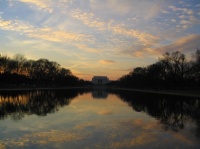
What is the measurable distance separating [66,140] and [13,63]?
96300 millimetres

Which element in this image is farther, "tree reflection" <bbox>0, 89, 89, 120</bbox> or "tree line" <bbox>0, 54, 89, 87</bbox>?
"tree line" <bbox>0, 54, 89, 87</bbox>

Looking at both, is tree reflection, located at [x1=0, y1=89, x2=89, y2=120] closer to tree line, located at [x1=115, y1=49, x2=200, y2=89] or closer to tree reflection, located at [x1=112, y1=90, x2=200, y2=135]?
tree reflection, located at [x1=112, y1=90, x2=200, y2=135]

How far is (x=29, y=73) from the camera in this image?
125m

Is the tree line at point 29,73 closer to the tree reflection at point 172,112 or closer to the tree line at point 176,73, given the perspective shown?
the tree line at point 176,73

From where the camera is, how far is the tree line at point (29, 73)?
98.3 metres

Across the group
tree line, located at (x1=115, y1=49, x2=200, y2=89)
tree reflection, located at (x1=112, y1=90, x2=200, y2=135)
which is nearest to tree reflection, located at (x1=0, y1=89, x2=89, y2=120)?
tree reflection, located at (x1=112, y1=90, x2=200, y2=135)

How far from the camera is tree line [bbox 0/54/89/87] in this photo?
323 feet

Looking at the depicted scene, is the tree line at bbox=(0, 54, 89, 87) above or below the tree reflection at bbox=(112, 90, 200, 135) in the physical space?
above

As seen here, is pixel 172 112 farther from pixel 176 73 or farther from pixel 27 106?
pixel 176 73

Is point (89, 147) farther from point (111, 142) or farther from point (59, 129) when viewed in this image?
point (59, 129)

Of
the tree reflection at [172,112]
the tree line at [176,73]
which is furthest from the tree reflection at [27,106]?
the tree line at [176,73]

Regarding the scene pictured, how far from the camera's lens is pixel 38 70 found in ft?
425

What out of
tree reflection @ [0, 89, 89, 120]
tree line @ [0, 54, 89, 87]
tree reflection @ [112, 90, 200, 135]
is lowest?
tree reflection @ [112, 90, 200, 135]

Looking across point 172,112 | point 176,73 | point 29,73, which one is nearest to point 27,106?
point 172,112
